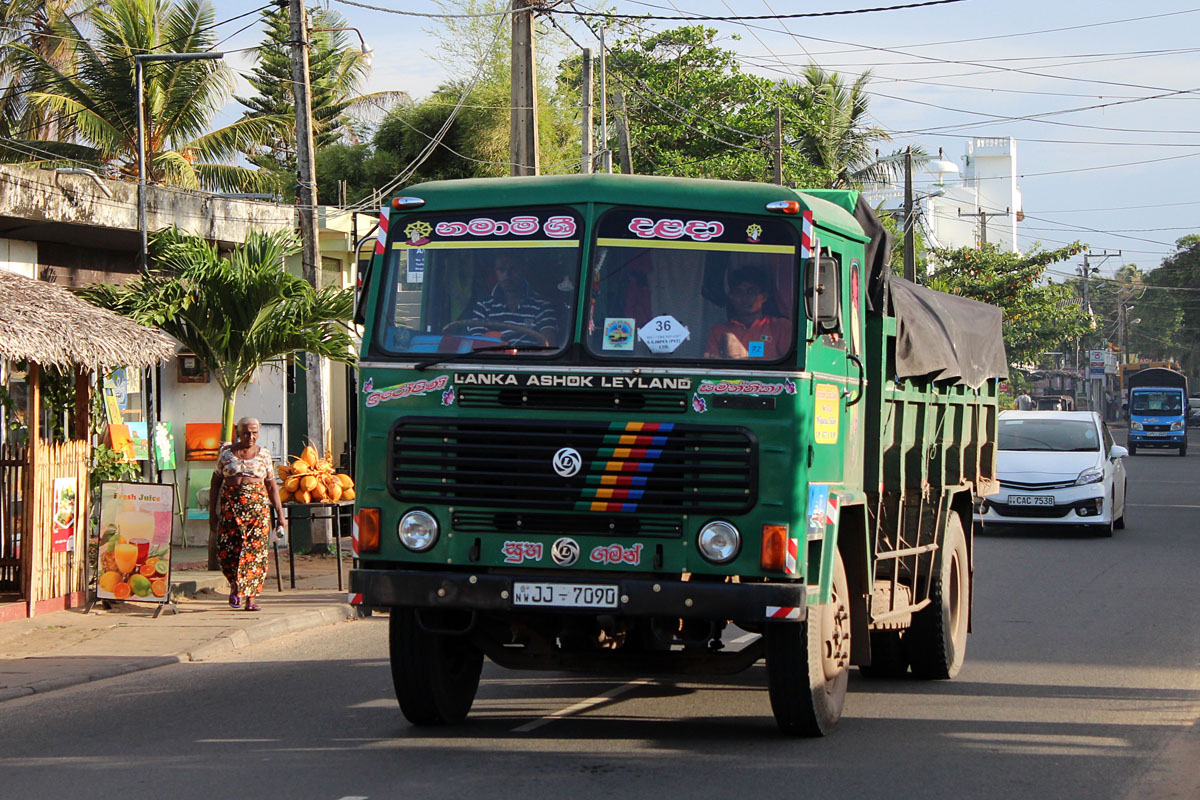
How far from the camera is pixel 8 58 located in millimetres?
29828

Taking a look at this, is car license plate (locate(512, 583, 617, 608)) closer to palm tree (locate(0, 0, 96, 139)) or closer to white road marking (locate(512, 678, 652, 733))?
white road marking (locate(512, 678, 652, 733))

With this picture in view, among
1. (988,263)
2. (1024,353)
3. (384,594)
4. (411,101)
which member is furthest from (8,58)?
(1024,353)

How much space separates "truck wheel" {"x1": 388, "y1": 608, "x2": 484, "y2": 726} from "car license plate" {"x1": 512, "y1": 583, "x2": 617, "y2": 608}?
0.90m

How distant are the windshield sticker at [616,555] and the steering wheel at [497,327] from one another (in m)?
1.03

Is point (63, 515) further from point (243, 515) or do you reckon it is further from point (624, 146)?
point (624, 146)

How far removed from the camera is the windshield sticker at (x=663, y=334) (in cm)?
671

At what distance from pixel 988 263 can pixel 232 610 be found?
133ft

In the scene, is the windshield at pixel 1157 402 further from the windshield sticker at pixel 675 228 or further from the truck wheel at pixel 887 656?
the windshield sticker at pixel 675 228

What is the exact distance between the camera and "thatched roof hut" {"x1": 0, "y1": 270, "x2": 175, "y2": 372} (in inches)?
438

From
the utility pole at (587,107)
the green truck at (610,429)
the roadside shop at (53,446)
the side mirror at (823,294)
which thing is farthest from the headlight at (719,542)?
the utility pole at (587,107)

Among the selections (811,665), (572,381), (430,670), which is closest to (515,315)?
(572,381)

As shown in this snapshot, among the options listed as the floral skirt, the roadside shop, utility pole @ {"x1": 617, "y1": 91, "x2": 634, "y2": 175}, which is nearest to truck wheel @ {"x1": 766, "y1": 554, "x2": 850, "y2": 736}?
the floral skirt

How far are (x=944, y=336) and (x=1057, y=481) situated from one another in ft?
37.4

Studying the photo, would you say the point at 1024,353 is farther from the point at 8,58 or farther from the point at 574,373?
the point at 574,373
